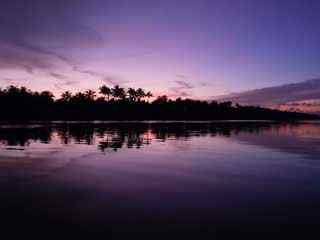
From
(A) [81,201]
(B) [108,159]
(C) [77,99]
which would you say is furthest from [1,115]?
(A) [81,201]

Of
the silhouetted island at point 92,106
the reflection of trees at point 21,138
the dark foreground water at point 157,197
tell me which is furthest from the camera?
the silhouetted island at point 92,106

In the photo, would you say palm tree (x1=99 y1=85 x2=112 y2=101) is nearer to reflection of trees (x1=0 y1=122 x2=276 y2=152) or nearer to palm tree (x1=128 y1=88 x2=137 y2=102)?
palm tree (x1=128 y1=88 x2=137 y2=102)

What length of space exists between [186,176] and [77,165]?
18.0 ft

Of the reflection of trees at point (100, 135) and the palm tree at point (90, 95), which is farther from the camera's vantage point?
the palm tree at point (90, 95)

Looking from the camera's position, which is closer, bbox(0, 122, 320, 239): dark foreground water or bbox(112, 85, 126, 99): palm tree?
bbox(0, 122, 320, 239): dark foreground water

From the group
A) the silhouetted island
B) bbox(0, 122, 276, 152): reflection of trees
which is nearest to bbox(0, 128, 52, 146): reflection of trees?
bbox(0, 122, 276, 152): reflection of trees

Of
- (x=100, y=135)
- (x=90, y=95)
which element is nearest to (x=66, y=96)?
(x=90, y=95)

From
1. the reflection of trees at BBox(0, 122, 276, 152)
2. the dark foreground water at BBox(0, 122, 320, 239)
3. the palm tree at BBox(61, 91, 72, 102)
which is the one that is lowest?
the dark foreground water at BBox(0, 122, 320, 239)

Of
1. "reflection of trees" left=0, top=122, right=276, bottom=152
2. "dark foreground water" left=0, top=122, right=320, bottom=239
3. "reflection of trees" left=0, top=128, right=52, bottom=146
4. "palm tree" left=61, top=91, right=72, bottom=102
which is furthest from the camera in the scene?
"palm tree" left=61, top=91, right=72, bottom=102

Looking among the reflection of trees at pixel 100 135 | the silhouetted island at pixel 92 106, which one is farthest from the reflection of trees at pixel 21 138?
the silhouetted island at pixel 92 106

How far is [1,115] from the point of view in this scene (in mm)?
103812

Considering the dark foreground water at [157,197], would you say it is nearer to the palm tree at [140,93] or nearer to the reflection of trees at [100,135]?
the reflection of trees at [100,135]

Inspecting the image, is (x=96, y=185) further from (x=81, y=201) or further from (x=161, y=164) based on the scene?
(x=161, y=164)

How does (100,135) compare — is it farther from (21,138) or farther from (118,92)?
(118,92)
